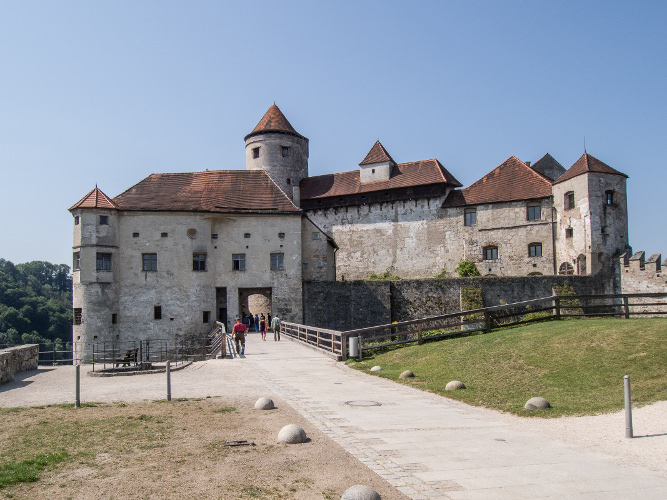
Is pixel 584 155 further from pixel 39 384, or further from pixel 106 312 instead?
pixel 39 384

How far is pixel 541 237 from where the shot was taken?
4544 centimetres

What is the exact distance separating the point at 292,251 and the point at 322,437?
3255cm

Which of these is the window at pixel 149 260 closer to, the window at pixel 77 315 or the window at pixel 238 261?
the window at pixel 77 315

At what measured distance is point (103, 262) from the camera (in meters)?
40.0

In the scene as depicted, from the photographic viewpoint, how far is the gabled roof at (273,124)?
2208 inches

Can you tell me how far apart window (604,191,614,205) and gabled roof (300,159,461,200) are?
12.9m

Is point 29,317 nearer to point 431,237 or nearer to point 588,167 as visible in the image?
point 431,237

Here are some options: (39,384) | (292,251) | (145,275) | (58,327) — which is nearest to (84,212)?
(145,275)

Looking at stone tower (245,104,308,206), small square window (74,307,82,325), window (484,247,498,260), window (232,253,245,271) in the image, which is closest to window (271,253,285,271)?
window (232,253,245,271)

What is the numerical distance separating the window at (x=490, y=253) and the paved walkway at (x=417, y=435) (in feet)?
102

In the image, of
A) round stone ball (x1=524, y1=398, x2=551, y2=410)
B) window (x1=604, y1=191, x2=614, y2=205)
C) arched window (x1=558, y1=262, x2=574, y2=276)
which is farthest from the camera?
arched window (x1=558, y1=262, x2=574, y2=276)

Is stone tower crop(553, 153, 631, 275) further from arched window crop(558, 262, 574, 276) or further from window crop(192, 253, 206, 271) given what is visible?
window crop(192, 253, 206, 271)

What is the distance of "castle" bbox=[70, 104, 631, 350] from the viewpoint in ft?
132

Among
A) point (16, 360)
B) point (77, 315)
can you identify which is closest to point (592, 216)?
point (77, 315)
